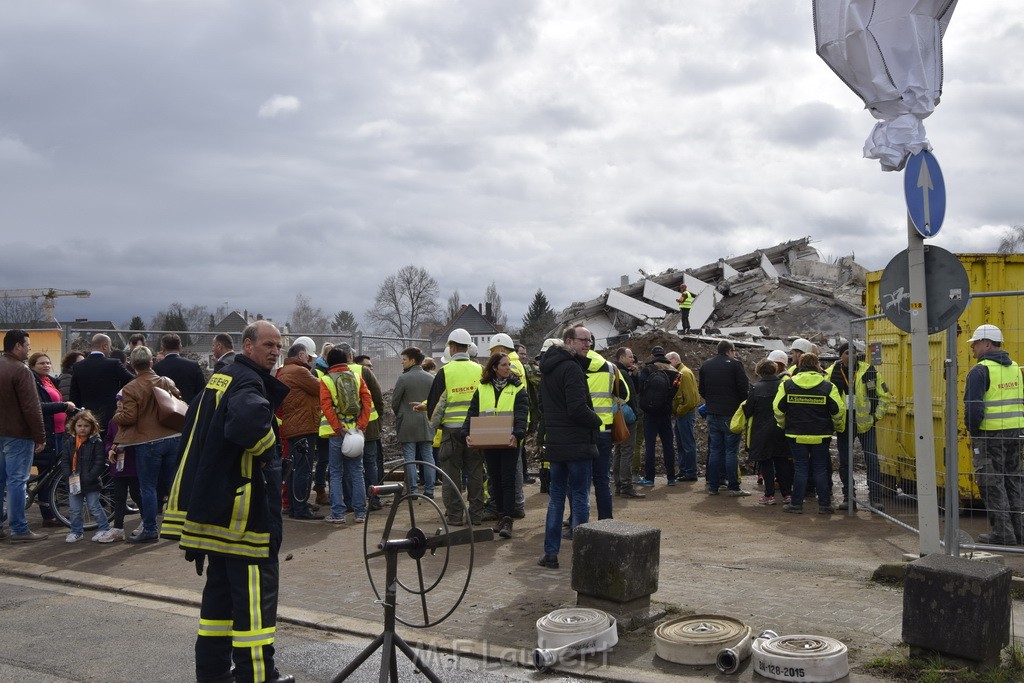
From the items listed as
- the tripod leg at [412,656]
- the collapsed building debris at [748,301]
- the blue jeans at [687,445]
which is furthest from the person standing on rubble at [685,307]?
the tripod leg at [412,656]

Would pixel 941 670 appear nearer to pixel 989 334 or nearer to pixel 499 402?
pixel 989 334

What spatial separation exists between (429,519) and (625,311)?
84.0ft

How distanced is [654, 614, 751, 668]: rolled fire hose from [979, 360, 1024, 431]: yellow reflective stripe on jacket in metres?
3.85

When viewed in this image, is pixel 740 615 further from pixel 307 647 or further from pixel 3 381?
pixel 3 381

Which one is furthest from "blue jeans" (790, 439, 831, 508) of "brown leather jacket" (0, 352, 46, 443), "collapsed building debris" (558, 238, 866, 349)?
"collapsed building debris" (558, 238, 866, 349)

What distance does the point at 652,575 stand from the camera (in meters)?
6.64

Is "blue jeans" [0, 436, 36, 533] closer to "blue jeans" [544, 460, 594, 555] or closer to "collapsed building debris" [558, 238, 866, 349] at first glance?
"blue jeans" [544, 460, 594, 555]

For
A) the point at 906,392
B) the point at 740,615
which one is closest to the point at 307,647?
the point at 740,615

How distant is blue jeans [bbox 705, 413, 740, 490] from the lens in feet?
40.9

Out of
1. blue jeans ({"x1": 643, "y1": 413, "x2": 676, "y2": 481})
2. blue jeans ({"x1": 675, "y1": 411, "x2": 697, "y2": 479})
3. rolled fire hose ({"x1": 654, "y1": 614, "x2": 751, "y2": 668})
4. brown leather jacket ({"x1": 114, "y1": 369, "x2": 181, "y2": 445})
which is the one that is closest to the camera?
rolled fire hose ({"x1": 654, "y1": 614, "x2": 751, "y2": 668})

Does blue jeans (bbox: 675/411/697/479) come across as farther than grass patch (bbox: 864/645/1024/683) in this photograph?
Yes

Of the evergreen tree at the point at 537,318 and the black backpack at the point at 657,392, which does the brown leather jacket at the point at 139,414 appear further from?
the evergreen tree at the point at 537,318

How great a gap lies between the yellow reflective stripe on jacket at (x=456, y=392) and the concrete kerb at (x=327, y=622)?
339cm

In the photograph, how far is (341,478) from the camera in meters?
10.9
